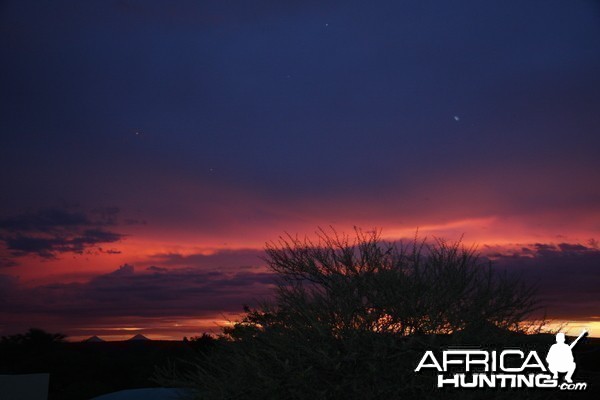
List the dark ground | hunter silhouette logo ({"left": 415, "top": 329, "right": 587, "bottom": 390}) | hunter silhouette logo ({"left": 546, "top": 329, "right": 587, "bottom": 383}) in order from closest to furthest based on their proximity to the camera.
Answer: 1. hunter silhouette logo ({"left": 415, "top": 329, "right": 587, "bottom": 390})
2. hunter silhouette logo ({"left": 546, "top": 329, "right": 587, "bottom": 383})
3. the dark ground

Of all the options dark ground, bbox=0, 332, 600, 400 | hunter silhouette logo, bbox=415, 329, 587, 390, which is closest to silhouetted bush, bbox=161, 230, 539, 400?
hunter silhouette logo, bbox=415, 329, 587, 390

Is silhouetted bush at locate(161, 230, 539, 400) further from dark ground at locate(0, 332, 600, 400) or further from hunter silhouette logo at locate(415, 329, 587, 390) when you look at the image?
dark ground at locate(0, 332, 600, 400)

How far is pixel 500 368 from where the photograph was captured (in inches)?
551

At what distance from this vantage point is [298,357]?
14.1 metres

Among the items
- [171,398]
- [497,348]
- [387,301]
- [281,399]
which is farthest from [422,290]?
[171,398]

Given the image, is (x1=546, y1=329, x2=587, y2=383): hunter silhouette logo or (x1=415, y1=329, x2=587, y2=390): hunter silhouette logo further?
(x1=546, y1=329, x2=587, y2=383): hunter silhouette logo

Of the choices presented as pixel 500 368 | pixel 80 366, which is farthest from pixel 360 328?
pixel 80 366

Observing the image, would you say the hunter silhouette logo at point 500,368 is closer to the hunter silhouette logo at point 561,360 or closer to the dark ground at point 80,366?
the hunter silhouette logo at point 561,360

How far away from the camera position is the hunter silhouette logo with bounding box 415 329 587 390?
13.3 m

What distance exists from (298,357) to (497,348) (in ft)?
15.1

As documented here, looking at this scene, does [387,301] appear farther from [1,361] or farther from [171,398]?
[1,361]

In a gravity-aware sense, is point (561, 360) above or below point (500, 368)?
above

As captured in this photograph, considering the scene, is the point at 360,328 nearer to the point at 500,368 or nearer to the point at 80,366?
the point at 500,368

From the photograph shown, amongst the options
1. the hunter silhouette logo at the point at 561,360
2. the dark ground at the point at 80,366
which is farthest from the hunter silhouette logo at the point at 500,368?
the dark ground at the point at 80,366
